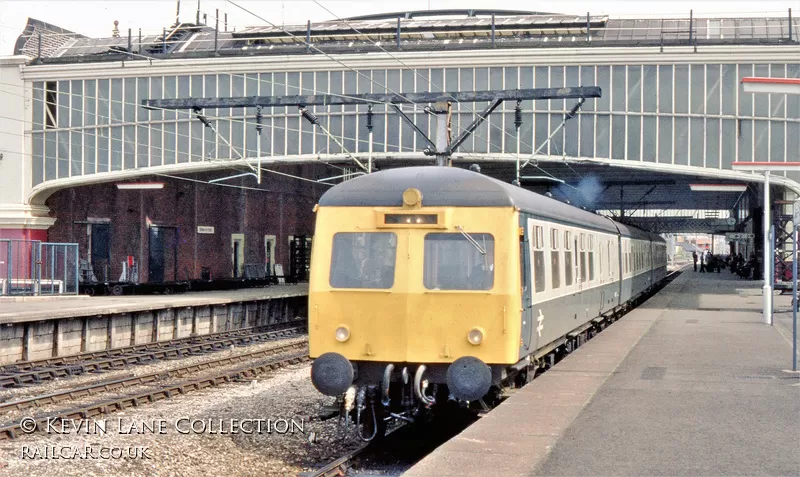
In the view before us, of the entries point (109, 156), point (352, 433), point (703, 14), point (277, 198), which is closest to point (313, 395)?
point (352, 433)

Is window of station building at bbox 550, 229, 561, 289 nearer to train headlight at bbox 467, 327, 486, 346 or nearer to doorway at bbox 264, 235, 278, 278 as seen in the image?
train headlight at bbox 467, 327, 486, 346

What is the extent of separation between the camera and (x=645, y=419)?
31.0ft

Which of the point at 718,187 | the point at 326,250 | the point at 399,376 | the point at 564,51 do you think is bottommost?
the point at 399,376

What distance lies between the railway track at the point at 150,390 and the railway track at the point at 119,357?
1872mm

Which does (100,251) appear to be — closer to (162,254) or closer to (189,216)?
(162,254)

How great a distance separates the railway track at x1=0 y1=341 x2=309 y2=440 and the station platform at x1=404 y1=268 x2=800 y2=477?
5.62 m

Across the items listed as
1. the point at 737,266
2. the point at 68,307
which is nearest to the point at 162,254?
the point at 68,307

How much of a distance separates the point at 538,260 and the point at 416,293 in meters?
2.16

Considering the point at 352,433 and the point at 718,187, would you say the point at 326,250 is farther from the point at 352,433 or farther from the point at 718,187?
the point at 718,187

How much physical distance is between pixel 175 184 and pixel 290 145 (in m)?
7.97

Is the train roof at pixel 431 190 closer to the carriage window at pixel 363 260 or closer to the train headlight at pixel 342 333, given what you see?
the carriage window at pixel 363 260

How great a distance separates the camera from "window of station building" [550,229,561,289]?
12578 millimetres

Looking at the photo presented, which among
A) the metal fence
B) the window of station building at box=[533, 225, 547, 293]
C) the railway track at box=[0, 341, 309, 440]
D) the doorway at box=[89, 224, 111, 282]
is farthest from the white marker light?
the doorway at box=[89, 224, 111, 282]

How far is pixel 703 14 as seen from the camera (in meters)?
34.8
